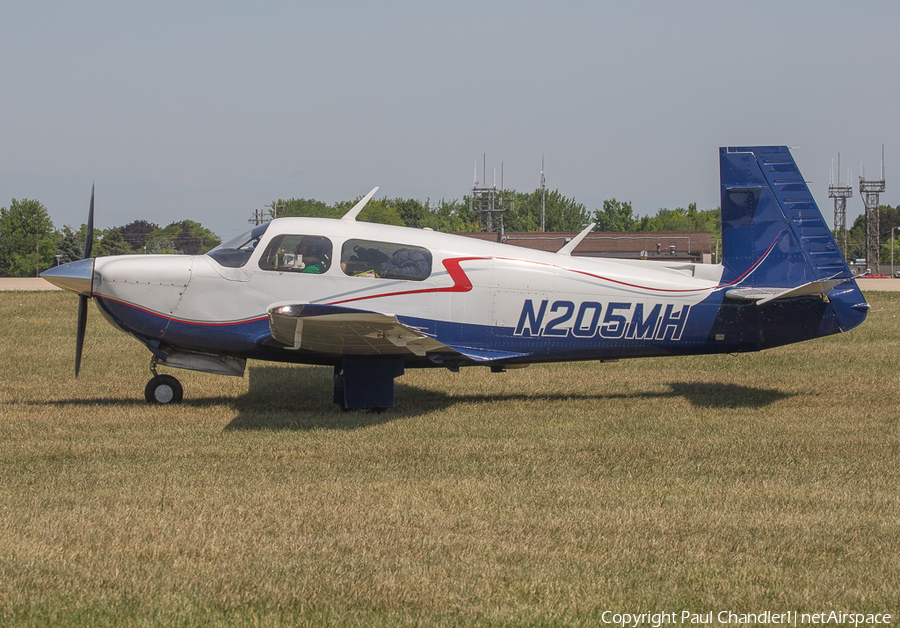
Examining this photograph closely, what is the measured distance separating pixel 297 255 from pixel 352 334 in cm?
121

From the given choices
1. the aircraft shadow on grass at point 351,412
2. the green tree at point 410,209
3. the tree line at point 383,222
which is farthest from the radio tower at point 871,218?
the aircraft shadow on grass at point 351,412

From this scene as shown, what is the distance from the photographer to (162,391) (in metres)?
9.38

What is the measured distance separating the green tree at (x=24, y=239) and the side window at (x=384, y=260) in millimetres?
81678

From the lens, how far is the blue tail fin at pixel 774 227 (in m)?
9.28

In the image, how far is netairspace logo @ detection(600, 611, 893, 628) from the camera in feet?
12.0

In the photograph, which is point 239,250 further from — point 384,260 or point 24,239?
point 24,239

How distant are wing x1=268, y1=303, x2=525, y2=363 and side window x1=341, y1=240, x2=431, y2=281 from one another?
27.4 inches

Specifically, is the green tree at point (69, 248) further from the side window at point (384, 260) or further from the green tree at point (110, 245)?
the side window at point (384, 260)

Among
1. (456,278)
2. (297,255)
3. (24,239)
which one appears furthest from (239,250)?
(24,239)

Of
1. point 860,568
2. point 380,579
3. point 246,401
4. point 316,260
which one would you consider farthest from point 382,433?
point 860,568

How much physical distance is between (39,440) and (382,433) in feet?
10.9

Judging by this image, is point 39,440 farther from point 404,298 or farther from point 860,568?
point 860,568

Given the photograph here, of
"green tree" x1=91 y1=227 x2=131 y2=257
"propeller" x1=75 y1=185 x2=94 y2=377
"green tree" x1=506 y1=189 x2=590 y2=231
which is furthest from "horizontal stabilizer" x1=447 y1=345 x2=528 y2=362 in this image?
"green tree" x1=506 y1=189 x2=590 y2=231

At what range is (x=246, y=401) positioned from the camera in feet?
32.1
